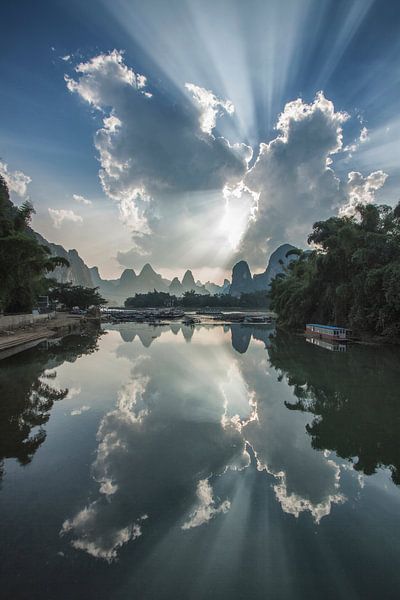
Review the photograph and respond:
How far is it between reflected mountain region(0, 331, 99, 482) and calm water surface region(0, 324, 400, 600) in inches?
2.7

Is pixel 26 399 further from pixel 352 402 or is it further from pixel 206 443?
pixel 352 402

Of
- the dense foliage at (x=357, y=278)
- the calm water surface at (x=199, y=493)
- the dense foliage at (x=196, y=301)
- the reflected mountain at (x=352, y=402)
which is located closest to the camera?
the calm water surface at (x=199, y=493)

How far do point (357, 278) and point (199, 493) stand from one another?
93.4 feet

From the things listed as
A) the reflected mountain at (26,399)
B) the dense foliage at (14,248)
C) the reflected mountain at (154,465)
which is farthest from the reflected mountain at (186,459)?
the dense foliage at (14,248)

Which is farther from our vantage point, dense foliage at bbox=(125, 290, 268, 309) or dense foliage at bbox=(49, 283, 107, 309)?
dense foliage at bbox=(125, 290, 268, 309)

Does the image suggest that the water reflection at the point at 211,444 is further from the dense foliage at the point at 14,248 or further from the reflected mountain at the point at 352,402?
the dense foliage at the point at 14,248

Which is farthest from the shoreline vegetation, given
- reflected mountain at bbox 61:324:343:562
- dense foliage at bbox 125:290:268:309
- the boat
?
dense foliage at bbox 125:290:268:309

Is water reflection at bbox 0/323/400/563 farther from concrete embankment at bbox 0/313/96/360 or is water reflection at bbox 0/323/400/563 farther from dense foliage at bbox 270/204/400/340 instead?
dense foliage at bbox 270/204/400/340

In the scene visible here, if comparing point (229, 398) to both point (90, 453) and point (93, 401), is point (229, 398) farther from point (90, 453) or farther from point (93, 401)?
point (90, 453)

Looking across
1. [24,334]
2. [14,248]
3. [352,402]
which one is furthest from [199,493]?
[24,334]

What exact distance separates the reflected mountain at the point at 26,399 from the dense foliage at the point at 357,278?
907 inches

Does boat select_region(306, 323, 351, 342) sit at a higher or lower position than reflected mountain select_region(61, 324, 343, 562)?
higher

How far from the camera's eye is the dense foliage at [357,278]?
26391 millimetres

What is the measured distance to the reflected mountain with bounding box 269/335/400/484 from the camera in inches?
310
